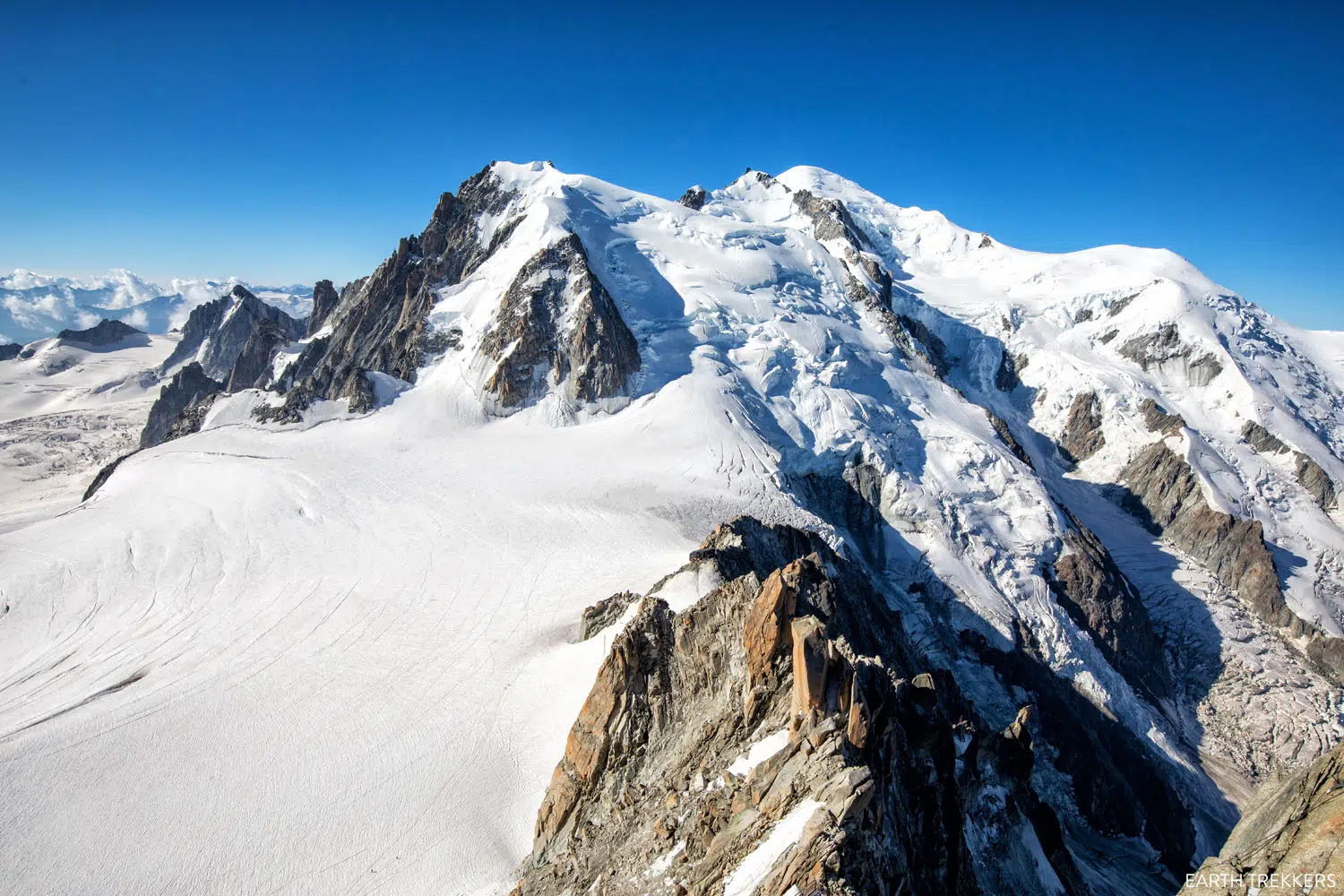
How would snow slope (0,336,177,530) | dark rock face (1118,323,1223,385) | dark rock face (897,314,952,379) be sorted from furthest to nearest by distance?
dark rock face (1118,323,1223,385) < dark rock face (897,314,952,379) < snow slope (0,336,177,530)

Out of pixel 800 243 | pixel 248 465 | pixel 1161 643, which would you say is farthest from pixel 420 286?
pixel 1161 643

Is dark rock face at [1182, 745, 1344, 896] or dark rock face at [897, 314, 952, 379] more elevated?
dark rock face at [897, 314, 952, 379]

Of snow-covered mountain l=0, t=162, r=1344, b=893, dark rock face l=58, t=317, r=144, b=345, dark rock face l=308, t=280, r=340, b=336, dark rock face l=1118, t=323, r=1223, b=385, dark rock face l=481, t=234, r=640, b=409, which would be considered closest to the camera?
snow-covered mountain l=0, t=162, r=1344, b=893

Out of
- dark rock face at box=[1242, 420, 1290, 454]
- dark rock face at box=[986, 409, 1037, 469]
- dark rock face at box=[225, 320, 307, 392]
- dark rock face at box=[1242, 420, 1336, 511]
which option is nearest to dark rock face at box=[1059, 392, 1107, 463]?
dark rock face at box=[1242, 420, 1290, 454]

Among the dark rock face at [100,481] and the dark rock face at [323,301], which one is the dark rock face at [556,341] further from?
the dark rock face at [323,301]

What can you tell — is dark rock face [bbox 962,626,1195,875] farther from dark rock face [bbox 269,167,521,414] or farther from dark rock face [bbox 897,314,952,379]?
dark rock face [bbox 269,167,521,414]

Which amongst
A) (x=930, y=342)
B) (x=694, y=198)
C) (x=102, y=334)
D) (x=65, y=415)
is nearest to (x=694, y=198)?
(x=694, y=198)

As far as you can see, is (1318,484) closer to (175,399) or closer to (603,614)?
(603,614)
